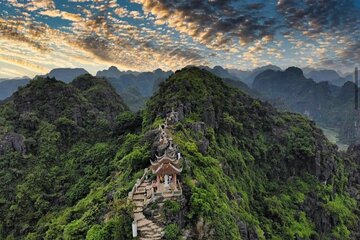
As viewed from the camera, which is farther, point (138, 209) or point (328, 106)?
point (328, 106)

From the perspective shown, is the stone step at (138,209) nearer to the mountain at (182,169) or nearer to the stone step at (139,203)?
the mountain at (182,169)

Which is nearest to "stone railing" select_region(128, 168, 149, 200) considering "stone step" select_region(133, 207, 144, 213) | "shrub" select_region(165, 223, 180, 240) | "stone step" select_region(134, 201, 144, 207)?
"stone step" select_region(134, 201, 144, 207)

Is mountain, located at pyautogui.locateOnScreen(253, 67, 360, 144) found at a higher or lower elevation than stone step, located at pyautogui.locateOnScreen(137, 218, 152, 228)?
lower

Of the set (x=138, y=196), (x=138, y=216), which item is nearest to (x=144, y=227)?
(x=138, y=216)

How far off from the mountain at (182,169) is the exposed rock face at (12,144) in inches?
5.2

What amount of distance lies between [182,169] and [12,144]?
26.9 meters

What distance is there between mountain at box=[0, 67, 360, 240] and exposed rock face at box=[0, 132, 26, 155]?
0.44ft

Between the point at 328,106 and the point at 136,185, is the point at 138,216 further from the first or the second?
the point at 328,106

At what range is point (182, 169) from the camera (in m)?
19.8

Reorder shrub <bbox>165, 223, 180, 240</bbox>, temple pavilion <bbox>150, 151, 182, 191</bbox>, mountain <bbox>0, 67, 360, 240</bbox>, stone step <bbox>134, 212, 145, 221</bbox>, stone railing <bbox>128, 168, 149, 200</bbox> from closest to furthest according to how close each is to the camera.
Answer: shrub <bbox>165, 223, 180, 240</bbox> → stone step <bbox>134, 212, 145, 221</bbox> → temple pavilion <bbox>150, 151, 182, 191</bbox> → stone railing <bbox>128, 168, 149, 200</bbox> → mountain <bbox>0, 67, 360, 240</bbox>

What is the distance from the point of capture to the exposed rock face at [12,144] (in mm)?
37000

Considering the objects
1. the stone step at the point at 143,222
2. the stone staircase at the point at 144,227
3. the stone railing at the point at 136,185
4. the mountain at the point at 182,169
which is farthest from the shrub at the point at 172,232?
the stone railing at the point at 136,185

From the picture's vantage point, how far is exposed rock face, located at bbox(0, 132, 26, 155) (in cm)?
3700

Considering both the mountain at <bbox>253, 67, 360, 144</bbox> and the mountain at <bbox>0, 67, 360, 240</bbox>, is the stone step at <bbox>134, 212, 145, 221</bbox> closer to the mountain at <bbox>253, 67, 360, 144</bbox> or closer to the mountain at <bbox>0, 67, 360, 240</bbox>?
the mountain at <bbox>0, 67, 360, 240</bbox>
